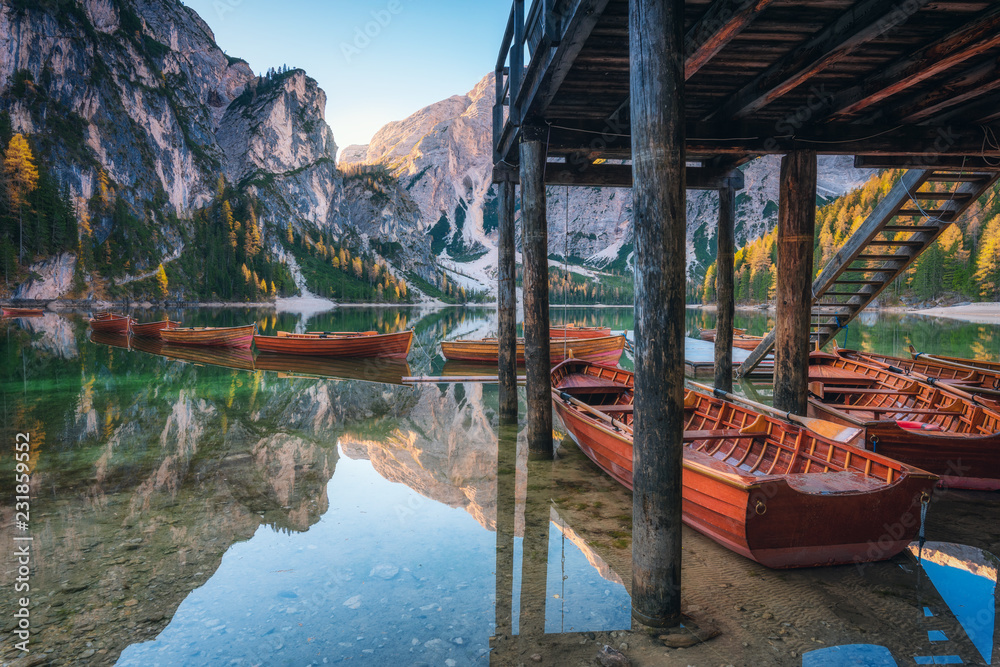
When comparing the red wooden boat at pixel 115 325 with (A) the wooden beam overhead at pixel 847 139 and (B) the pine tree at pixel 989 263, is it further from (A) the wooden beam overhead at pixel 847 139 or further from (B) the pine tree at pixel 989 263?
(B) the pine tree at pixel 989 263

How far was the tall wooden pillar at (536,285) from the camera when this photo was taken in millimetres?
7984

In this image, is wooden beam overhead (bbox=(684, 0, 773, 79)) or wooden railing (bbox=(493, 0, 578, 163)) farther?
wooden railing (bbox=(493, 0, 578, 163))

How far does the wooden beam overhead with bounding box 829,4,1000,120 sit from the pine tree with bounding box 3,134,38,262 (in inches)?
3953

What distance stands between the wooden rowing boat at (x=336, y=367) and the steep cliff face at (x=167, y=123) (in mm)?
95051

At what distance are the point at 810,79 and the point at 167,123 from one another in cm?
15540

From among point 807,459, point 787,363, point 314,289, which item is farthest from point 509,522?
Answer: point 314,289

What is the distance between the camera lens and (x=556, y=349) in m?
20.3

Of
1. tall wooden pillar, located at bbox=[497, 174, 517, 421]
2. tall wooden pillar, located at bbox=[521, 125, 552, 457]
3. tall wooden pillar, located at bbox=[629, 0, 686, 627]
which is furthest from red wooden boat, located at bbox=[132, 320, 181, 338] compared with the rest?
tall wooden pillar, located at bbox=[629, 0, 686, 627]

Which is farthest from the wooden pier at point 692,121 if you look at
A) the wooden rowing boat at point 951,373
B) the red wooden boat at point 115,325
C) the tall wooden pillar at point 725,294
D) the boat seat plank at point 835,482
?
the red wooden boat at point 115,325

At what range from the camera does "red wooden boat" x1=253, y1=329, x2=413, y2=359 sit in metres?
24.3

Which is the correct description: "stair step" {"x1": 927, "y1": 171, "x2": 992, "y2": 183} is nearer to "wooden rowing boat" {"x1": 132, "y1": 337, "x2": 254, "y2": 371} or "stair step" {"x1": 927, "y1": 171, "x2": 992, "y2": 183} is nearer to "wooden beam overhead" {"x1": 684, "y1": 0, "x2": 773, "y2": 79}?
"wooden beam overhead" {"x1": 684, "y1": 0, "x2": 773, "y2": 79}

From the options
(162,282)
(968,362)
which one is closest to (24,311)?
(162,282)

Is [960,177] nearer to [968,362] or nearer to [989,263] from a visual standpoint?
[968,362]

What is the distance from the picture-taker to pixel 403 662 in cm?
379
